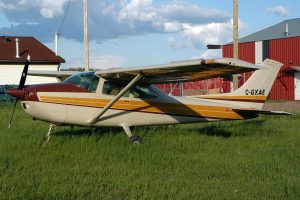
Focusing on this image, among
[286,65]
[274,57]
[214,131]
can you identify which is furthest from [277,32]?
[214,131]

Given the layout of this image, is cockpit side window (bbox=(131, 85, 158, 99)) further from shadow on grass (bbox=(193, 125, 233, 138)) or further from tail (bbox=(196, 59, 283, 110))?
tail (bbox=(196, 59, 283, 110))

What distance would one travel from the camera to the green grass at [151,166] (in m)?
5.86

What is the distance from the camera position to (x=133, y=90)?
1107 centimetres

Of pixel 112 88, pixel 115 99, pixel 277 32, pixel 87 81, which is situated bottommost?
pixel 115 99

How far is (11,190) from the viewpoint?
5.70 meters

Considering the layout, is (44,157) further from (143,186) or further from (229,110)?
(229,110)

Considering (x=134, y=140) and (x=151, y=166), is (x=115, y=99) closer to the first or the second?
(x=134, y=140)

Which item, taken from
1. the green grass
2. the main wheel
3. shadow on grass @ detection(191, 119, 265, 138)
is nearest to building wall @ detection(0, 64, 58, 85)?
shadow on grass @ detection(191, 119, 265, 138)

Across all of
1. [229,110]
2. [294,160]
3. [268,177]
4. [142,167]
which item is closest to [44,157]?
[142,167]

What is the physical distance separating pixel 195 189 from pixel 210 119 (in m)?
6.05

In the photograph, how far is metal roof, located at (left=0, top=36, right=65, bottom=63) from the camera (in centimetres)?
3759

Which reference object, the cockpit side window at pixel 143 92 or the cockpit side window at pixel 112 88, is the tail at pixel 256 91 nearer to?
the cockpit side window at pixel 143 92

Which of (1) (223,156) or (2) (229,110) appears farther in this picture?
(2) (229,110)

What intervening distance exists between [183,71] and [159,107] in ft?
6.11
